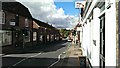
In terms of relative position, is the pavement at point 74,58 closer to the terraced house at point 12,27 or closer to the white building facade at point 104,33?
the white building facade at point 104,33

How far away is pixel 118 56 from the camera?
11.5 ft

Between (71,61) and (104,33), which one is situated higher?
(104,33)

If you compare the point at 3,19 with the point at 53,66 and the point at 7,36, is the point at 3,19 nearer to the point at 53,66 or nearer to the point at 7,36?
the point at 7,36

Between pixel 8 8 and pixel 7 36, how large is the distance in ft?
14.4

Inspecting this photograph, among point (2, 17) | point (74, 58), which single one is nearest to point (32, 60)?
point (74, 58)

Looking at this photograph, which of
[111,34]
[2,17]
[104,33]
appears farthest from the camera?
[2,17]

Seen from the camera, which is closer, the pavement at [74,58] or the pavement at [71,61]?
the pavement at [71,61]

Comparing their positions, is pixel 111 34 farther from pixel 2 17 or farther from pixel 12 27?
pixel 12 27

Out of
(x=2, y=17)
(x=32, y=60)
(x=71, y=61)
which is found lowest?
(x=32, y=60)

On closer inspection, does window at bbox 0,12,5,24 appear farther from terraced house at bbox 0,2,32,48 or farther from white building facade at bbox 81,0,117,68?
white building facade at bbox 81,0,117,68

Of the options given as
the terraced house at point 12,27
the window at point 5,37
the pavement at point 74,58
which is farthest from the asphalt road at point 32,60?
the terraced house at point 12,27

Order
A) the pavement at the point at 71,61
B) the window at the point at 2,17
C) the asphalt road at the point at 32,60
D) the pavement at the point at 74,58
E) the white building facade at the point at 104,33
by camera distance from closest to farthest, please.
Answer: the white building facade at the point at 104,33
the pavement at the point at 71,61
the pavement at the point at 74,58
the asphalt road at the point at 32,60
the window at the point at 2,17

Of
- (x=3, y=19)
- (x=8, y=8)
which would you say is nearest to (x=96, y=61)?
(x=3, y=19)

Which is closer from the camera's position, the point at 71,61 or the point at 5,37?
the point at 71,61
